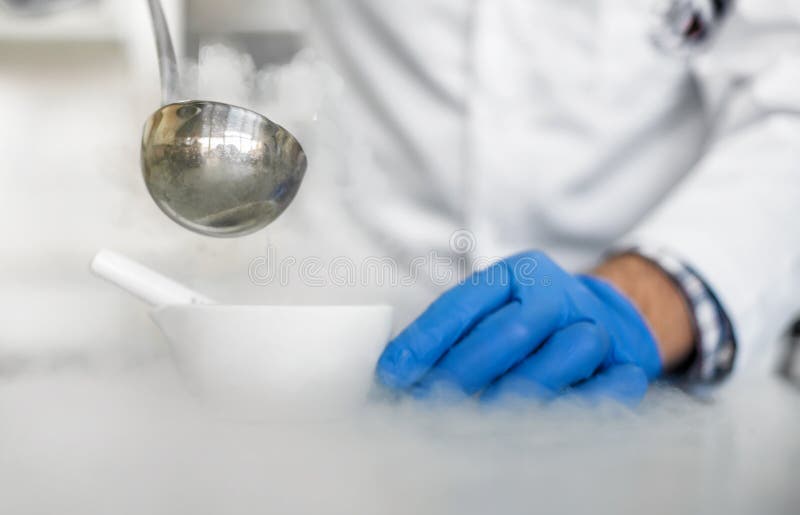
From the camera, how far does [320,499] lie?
0.78 ft

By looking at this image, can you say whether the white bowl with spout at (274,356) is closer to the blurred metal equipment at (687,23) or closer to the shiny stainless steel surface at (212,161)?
the shiny stainless steel surface at (212,161)

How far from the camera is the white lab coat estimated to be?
0.65 m

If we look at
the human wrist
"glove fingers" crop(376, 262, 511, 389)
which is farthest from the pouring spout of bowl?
the human wrist

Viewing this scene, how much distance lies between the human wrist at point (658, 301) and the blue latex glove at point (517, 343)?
51 millimetres

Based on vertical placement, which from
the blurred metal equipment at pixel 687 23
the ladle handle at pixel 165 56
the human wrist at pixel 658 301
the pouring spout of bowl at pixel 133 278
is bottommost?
the pouring spout of bowl at pixel 133 278

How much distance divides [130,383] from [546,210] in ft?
1.37

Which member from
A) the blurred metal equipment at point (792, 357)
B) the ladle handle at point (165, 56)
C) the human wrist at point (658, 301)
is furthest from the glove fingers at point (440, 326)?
the blurred metal equipment at point (792, 357)

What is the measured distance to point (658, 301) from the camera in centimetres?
59

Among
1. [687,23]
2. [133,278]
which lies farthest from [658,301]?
[133,278]

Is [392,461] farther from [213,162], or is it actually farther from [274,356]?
[213,162]

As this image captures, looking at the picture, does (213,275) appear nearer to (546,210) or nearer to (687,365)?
(546,210)

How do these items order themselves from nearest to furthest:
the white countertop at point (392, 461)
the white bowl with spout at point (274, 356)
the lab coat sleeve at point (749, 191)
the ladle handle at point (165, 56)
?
the white countertop at point (392, 461) < the white bowl with spout at point (274, 356) < the ladle handle at point (165, 56) < the lab coat sleeve at point (749, 191)

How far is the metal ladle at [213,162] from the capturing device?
0.45 m

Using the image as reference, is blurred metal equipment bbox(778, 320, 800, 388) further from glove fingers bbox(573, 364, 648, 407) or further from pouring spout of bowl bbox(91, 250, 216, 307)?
pouring spout of bowl bbox(91, 250, 216, 307)
